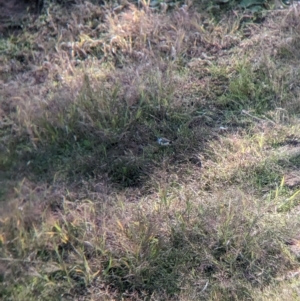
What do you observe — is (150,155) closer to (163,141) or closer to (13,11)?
(163,141)

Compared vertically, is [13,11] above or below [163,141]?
above

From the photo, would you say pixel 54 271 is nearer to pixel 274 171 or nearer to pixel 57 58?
pixel 274 171

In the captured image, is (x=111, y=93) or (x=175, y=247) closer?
(x=175, y=247)

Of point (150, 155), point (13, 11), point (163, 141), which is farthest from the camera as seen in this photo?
point (13, 11)

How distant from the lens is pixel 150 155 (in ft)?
14.1

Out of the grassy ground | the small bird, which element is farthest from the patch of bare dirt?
the small bird

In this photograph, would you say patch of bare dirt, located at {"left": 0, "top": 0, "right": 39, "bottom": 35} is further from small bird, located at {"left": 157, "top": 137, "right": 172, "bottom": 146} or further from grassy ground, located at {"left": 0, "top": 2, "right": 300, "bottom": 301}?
small bird, located at {"left": 157, "top": 137, "right": 172, "bottom": 146}

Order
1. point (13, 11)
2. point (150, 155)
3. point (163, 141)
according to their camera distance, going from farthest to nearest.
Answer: point (13, 11) < point (163, 141) < point (150, 155)

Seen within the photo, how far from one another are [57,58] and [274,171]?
8.10 ft

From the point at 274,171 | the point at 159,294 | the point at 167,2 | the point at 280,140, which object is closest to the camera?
the point at 159,294

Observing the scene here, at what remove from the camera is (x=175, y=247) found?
3584 millimetres

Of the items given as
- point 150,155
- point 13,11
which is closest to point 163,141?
point 150,155

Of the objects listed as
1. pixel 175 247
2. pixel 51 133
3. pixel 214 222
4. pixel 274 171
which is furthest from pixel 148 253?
pixel 51 133

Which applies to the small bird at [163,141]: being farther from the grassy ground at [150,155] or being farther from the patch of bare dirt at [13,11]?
the patch of bare dirt at [13,11]
